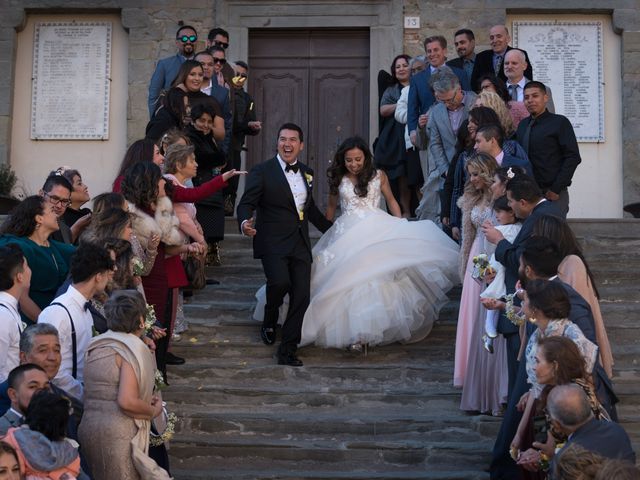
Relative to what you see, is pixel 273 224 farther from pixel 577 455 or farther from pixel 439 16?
pixel 439 16

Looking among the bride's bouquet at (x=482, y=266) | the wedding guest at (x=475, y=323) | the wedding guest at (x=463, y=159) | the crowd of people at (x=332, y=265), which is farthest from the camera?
the wedding guest at (x=463, y=159)

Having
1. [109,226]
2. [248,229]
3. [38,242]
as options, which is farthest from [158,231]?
[38,242]

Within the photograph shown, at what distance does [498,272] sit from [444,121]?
9.87ft

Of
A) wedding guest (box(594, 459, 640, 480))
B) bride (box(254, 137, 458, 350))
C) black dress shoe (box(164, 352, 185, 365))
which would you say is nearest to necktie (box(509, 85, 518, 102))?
bride (box(254, 137, 458, 350))

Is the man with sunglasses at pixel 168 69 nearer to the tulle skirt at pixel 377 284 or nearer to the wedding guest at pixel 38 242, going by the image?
the tulle skirt at pixel 377 284

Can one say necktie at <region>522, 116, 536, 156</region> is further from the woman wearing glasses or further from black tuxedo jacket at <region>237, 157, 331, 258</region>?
the woman wearing glasses

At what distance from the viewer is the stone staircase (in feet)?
25.7

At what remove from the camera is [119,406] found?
253 inches

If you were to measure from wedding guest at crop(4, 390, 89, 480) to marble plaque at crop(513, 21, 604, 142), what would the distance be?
10.8 meters

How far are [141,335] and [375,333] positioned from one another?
2.71 metres

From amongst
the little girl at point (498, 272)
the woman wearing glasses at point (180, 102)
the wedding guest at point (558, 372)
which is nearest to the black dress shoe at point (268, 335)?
the little girl at point (498, 272)

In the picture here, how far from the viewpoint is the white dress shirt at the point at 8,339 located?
6.44 metres

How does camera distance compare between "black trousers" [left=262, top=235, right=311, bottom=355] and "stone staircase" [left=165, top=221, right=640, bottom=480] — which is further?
"black trousers" [left=262, top=235, right=311, bottom=355]

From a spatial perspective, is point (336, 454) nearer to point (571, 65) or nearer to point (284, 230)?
point (284, 230)
